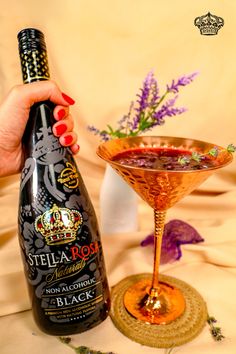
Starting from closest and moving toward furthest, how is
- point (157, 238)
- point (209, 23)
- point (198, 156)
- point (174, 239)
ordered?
1. point (198, 156)
2. point (157, 238)
3. point (174, 239)
4. point (209, 23)

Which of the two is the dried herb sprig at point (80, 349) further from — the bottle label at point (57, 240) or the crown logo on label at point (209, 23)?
the crown logo on label at point (209, 23)

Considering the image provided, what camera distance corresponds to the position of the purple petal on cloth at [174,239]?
0.98 meters

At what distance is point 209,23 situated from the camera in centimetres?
132

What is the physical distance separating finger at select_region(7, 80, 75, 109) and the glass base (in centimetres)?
50

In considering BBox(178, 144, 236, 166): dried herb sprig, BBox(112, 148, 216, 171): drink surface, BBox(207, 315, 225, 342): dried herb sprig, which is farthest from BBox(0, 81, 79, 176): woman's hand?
BBox(207, 315, 225, 342): dried herb sprig

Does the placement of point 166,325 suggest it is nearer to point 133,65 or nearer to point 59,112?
point 59,112

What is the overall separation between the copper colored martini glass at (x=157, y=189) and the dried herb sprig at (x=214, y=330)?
7 cm

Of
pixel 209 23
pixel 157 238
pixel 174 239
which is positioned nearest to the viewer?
pixel 157 238

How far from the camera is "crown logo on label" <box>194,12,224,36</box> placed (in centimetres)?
131

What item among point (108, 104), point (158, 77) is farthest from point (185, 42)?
point (108, 104)

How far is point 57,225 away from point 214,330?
41cm

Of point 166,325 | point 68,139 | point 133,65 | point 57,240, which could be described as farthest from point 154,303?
point 133,65

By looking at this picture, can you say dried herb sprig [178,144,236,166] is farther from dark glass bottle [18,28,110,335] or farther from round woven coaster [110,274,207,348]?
round woven coaster [110,274,207,348]

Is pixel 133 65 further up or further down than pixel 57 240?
further up
